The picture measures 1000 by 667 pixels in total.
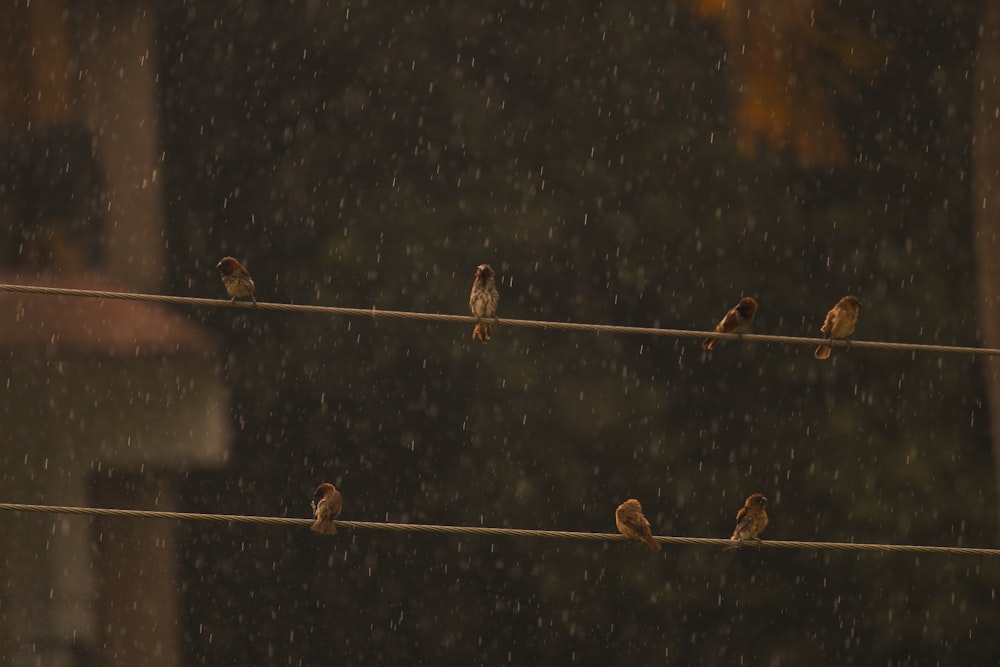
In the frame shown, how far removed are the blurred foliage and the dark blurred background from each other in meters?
0.03

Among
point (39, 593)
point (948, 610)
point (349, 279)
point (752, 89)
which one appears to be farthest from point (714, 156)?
point (39, 593)

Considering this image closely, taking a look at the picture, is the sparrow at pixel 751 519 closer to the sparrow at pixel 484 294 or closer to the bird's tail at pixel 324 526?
the sparrow at pixel 484 294

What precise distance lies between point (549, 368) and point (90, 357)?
447 centimetres

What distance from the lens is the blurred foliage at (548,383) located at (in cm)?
1278

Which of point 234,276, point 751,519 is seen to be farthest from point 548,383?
point 234,276

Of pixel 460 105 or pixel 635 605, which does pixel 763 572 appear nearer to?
pixel 635 605

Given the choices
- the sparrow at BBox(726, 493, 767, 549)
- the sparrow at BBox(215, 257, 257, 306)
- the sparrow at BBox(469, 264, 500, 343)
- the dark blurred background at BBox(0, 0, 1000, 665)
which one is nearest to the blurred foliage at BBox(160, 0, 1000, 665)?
the dark blurred background at BBox(0, 0, 1000, 665)

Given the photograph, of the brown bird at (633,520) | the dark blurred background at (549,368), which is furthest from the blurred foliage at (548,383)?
the brown bird at (633,520)

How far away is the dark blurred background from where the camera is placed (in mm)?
12766

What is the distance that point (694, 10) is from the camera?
13.6 m

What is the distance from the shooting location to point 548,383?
13.0 m

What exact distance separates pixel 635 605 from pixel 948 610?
304cm

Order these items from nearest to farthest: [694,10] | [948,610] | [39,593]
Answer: [39,593] → [948,610] → [694,10]

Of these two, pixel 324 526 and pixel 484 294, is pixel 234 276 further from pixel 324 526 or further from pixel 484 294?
pixel 324 526
